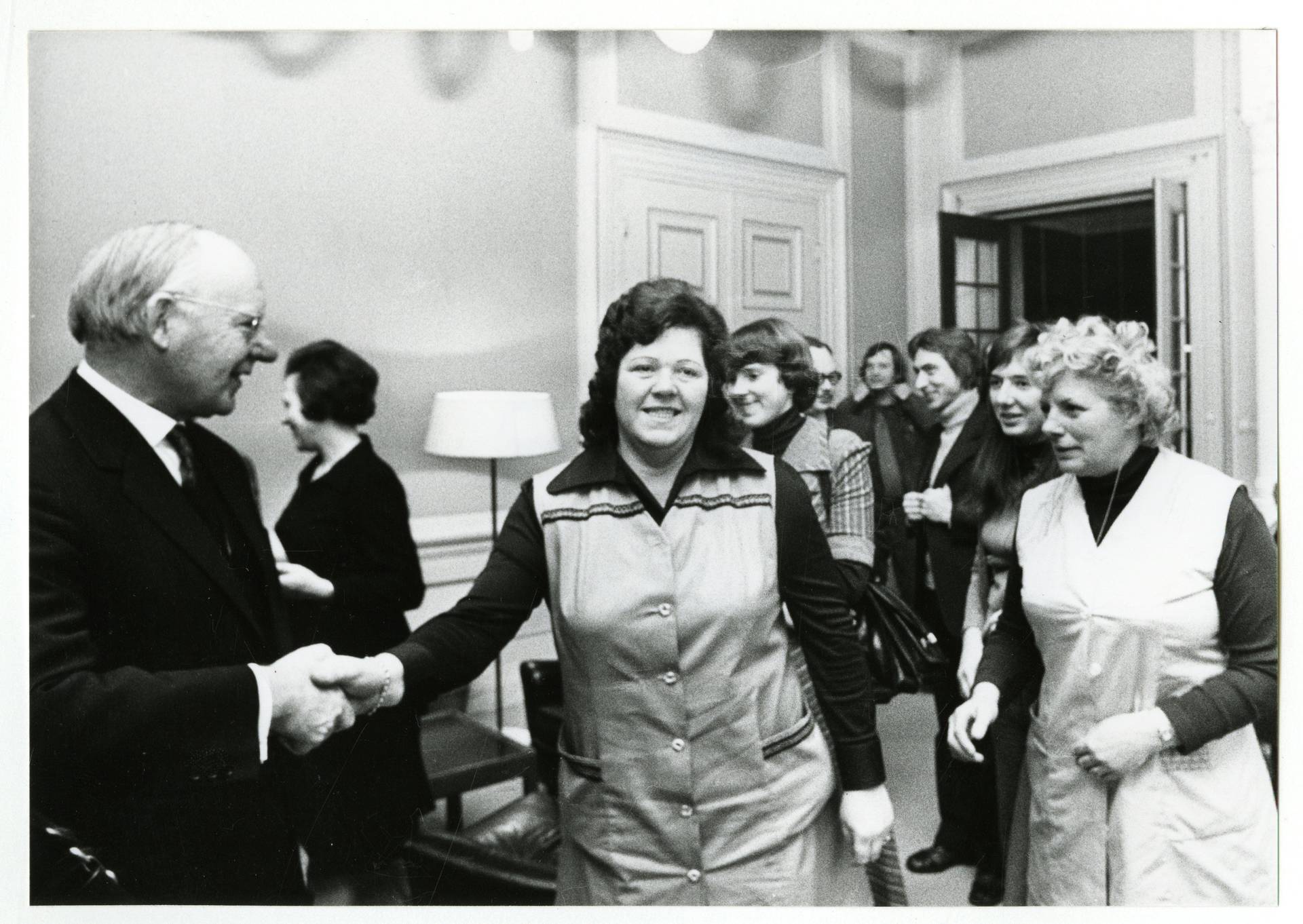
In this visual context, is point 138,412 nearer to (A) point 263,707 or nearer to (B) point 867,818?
(A) point 263,707

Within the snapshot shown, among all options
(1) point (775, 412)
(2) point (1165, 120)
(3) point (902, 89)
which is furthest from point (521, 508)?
(2) point (1165, 120)

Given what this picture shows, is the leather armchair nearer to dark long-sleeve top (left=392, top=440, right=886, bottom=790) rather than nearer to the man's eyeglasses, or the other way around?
dark long-sleeve top (left=392, top=440, right=886, bottom=790)

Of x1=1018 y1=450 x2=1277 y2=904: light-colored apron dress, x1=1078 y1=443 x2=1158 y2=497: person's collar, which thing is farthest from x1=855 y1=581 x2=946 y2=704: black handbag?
x1=1078 y1=443 x2=1158 y2=497: person's collar

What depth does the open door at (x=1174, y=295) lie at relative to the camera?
6.37 feet

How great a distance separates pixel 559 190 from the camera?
78.4 inches

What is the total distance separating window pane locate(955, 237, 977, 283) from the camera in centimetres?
197

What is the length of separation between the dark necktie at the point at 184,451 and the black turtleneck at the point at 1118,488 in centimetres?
161

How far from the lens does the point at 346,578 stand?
1.96 meters

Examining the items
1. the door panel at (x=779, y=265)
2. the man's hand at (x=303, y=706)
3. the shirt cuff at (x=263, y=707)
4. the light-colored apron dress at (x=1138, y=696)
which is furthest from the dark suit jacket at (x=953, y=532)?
the shirt cuff at (x=263, y=707)

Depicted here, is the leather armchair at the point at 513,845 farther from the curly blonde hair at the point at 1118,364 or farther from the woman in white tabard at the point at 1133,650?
the curly blonde hair at the point at 1118,364

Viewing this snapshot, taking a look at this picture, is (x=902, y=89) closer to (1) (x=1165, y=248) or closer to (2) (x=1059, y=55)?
(2) (x=1059, y=55)

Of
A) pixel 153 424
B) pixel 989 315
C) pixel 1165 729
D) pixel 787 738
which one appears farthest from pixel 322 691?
pixel 1165 729

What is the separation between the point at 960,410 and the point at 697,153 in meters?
0.70

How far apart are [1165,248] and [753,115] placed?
2.63ft
